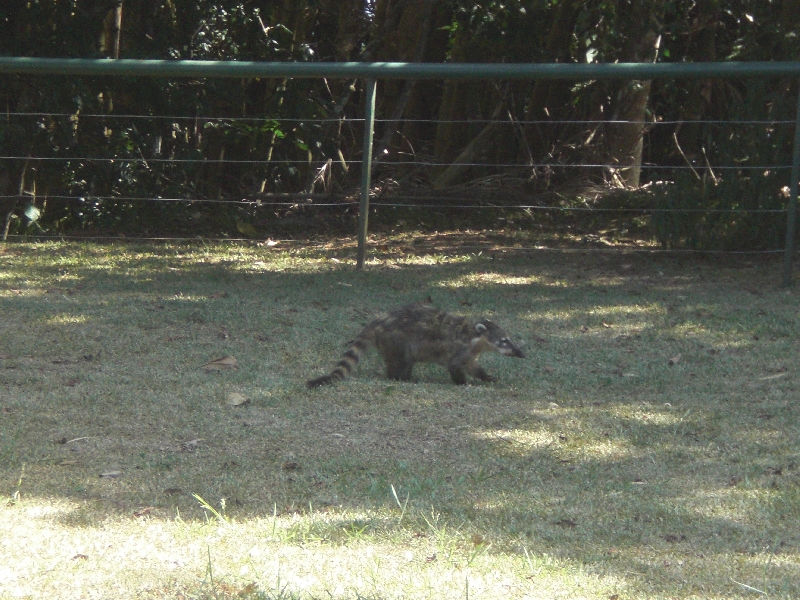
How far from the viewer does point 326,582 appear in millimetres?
3297

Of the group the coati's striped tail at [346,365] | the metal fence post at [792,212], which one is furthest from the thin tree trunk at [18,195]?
the metal fence post at [792,212]

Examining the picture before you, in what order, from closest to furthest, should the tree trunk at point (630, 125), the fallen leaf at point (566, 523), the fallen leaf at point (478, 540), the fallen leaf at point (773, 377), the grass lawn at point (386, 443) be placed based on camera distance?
the grass lawn at point (386, 443), the fallen leaf at point (478, 540), the fallen leaf at point (566, 523), the fallen leaf at point (773, 377), the tree trunk at point (630, 125)

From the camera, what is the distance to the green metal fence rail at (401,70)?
8133 millimetres

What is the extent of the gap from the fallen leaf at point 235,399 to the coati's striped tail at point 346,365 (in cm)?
40

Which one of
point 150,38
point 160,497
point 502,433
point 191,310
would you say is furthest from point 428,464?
point 150,38

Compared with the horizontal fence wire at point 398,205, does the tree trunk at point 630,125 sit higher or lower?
higher

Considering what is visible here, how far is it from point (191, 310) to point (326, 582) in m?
4.33

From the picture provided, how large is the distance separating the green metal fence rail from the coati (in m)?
2.63

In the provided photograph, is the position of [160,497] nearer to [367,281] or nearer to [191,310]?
[191,310]

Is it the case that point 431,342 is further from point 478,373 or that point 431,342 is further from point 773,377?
point 773,377

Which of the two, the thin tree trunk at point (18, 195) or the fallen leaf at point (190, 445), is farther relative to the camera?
the thin tree trunk at point (18, 195)

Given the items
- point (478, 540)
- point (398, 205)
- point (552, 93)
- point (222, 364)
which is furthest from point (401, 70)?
point (478, 540)

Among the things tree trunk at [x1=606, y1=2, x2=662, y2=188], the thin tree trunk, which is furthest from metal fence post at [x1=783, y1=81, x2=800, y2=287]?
the thin tree trunk

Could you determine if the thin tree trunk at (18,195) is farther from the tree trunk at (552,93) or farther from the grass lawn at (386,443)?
the tree trunk at (552,93)
